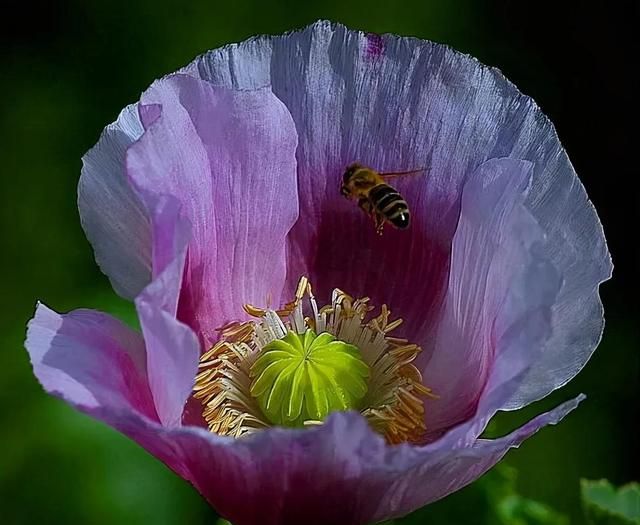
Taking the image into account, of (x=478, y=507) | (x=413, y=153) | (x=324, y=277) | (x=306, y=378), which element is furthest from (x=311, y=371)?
(x=478, y=507)

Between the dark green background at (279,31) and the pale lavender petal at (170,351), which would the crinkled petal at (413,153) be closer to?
the pale lavender petal at (170,351)

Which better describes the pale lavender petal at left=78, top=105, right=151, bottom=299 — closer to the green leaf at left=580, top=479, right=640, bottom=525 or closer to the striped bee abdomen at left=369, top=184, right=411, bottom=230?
the striped bee abdomen at left=369, top=184, right=411, bottom=230

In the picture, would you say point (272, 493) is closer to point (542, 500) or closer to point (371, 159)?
point (371, 159)

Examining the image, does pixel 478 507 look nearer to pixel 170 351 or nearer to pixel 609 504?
pixel 609 504

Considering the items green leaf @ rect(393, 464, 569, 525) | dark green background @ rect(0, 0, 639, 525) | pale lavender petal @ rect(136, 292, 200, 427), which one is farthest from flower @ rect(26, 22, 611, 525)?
dark green background @ rect(0, 0, 639, 525)

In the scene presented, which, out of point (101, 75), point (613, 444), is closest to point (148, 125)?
point (101, 75)

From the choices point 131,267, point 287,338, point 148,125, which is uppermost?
point 148,125

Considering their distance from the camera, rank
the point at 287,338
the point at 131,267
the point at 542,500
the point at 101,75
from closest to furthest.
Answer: the point at 131,267, the point at 287,338, the point at 542,500, the point at 101,75
